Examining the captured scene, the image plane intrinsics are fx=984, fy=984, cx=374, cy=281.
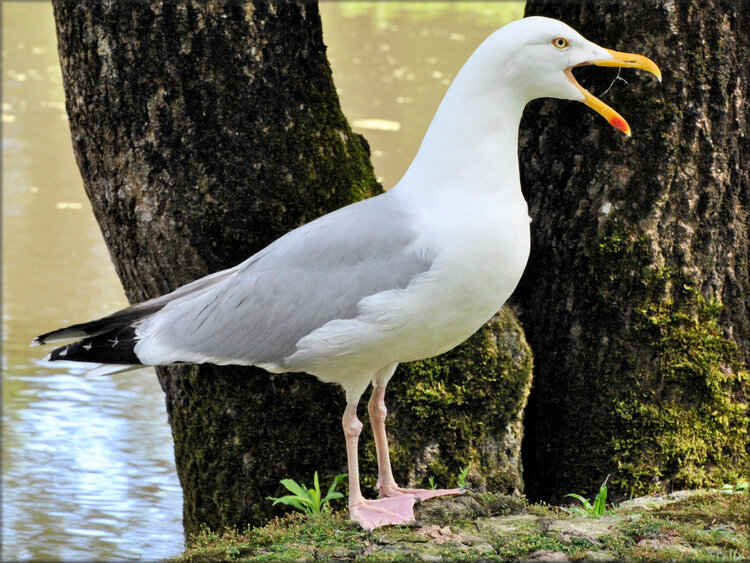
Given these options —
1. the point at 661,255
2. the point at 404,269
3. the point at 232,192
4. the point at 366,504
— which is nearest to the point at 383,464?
the point at 366,504

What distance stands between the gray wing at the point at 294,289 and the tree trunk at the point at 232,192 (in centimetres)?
57

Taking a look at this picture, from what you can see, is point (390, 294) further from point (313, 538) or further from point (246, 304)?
point (313, 538)

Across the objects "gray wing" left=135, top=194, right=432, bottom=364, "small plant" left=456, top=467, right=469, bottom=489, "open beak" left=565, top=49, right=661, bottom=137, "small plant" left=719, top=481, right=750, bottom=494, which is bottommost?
"small plant" left=719, top=481, right=750, bottom=494

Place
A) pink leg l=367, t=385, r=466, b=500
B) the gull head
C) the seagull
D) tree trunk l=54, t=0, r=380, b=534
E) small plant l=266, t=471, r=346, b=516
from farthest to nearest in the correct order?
tree trunk l=54, t=0, r=380, b=534 < small plant l=266, t=471, r=346, b=516 < pink leg l=367, t=385, r=466, b=500 < the gull head < the seagull

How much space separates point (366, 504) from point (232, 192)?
154cm

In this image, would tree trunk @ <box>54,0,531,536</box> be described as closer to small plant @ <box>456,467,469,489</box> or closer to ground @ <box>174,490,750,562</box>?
small plant @ <box>456,467,469,489</box>

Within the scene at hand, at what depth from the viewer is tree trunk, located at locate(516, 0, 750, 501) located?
4773 mm

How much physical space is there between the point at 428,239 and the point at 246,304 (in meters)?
0.81

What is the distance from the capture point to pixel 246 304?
394 centimetres

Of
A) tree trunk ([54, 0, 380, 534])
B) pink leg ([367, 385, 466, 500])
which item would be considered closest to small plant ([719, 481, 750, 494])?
pink leg ([367, 385, 466, 500])

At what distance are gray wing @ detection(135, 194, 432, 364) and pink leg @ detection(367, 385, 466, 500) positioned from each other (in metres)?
0.56

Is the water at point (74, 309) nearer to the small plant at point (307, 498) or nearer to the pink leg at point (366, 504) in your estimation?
the small plant at point (307, 498)

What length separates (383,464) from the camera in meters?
4.23

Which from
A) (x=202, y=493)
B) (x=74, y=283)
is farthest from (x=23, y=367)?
(x=202, y=493)
